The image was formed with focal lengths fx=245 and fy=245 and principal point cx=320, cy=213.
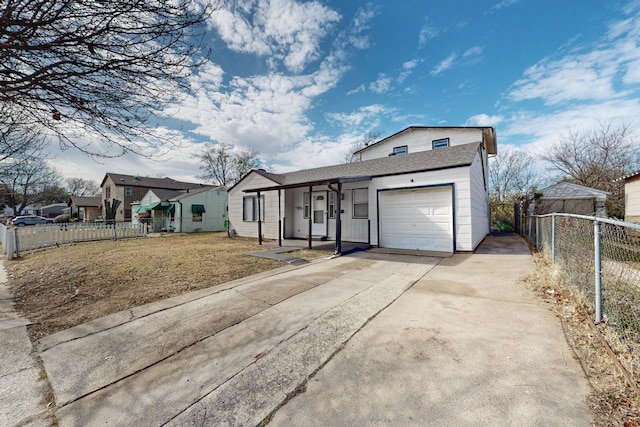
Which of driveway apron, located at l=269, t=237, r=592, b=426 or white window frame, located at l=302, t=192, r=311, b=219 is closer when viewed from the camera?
driveway apron, located at l=269, t=237, r=592, b=426

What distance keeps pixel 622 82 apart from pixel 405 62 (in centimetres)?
935

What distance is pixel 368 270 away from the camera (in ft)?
20.3

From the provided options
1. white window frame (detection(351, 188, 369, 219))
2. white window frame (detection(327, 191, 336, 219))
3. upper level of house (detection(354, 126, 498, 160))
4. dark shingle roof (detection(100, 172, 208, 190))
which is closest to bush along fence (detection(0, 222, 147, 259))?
white window frame (detection(327, 191, 336, 219))

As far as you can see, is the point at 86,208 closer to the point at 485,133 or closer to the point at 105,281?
the point at 105,281

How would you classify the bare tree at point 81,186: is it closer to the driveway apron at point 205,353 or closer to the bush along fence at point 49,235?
the bush along fence at point 49,235

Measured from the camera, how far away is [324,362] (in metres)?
2.44

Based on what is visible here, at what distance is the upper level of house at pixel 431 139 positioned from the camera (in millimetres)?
15938

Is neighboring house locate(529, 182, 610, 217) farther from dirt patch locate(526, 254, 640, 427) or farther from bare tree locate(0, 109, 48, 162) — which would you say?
bare tree locate(0, 109, 48, 162)


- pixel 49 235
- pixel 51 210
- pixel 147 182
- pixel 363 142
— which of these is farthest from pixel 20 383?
pixel 51 210

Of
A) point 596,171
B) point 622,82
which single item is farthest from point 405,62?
point 596,171

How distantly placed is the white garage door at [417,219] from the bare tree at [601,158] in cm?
1612

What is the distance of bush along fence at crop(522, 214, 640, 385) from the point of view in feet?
7.73

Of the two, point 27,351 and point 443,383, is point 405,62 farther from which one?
point 27,351

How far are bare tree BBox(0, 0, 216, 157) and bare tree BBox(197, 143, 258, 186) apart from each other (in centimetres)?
3204
